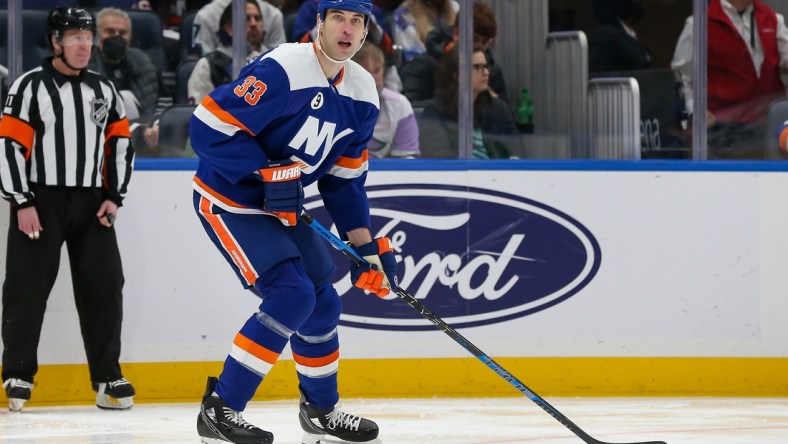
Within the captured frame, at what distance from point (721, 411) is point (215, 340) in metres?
1.68

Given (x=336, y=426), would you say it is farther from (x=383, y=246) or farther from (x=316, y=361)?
(x=383, y=246)

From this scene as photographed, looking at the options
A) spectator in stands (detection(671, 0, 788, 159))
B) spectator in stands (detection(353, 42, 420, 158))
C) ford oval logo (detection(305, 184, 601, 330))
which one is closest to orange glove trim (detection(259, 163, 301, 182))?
ford oval logo (detection(305, 184, 601, 330))

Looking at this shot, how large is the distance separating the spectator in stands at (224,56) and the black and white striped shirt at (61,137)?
12.9 inches

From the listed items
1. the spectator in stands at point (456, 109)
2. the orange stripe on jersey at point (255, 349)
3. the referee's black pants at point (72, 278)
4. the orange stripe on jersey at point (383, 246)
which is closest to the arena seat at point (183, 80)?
the referee's black pants at point (72, 278)

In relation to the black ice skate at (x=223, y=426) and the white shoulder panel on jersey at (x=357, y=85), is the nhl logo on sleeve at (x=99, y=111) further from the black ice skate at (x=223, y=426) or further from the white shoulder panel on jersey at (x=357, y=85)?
the black ice skate at (x=223, y=426)

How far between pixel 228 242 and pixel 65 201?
3.76 ft

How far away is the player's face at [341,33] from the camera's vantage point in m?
3.35

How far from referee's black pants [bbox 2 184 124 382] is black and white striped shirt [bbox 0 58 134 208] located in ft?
0.21

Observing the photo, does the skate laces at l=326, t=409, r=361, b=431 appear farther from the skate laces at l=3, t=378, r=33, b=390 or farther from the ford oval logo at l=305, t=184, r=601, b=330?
the skate laces at l=3, t=378, r=33, b=390

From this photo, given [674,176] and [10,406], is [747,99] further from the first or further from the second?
[10,406]

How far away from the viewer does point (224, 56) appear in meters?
4.68

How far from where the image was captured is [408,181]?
15.2 feet

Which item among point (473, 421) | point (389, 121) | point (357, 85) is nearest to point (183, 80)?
point (389, 121)

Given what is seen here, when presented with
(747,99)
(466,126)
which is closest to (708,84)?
(747,99)
